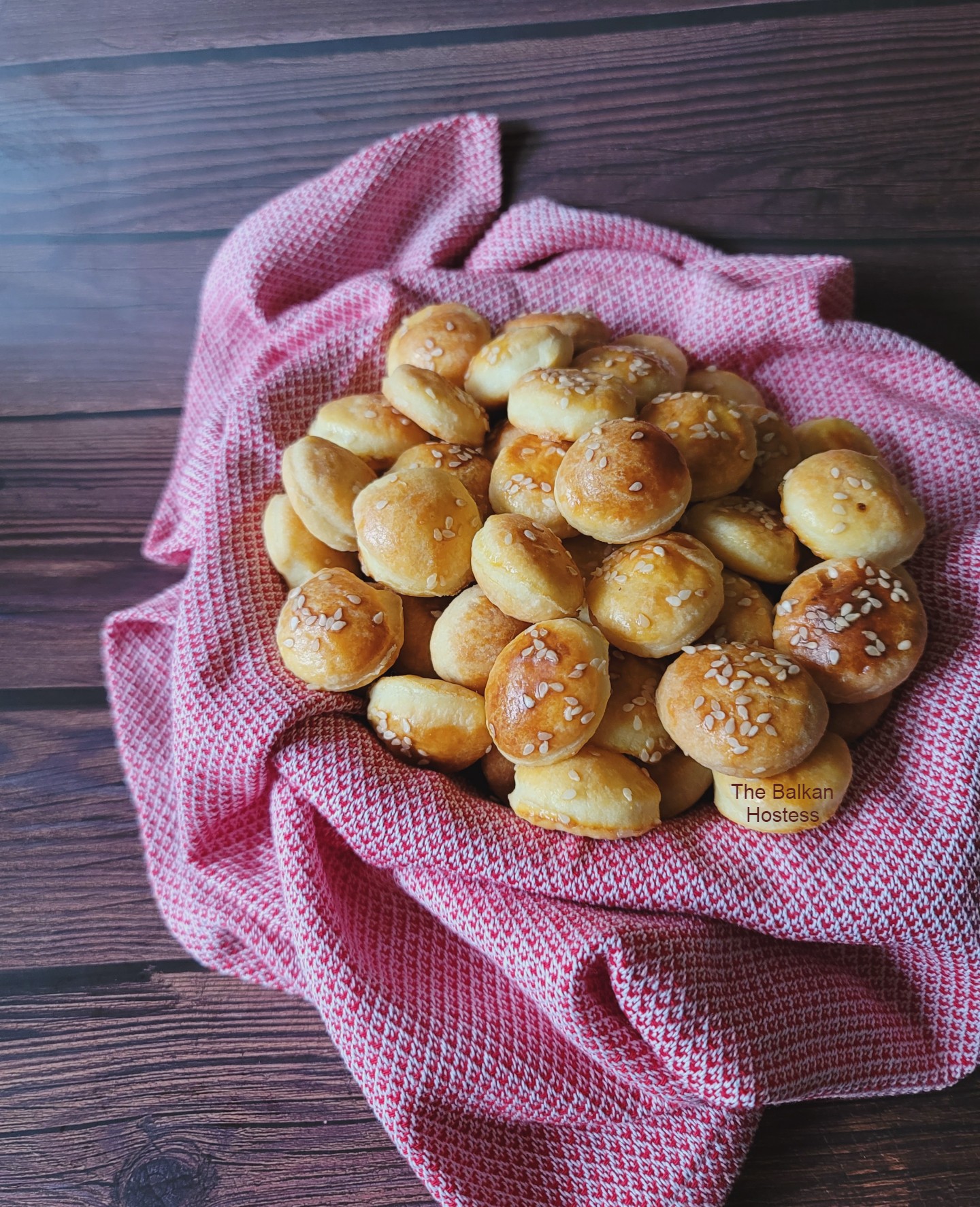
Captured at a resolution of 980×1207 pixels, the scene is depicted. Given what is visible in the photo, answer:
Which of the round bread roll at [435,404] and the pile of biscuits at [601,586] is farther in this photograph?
the round bread roll at [435,404]

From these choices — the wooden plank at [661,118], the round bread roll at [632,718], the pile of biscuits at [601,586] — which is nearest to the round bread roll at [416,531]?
the pile of biscuits at [601,586]

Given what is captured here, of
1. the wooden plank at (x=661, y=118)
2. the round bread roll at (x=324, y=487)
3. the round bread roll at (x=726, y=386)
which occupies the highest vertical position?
the wooden plank at (x=661, y=118)

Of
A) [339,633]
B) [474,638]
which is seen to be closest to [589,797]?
[474,638]

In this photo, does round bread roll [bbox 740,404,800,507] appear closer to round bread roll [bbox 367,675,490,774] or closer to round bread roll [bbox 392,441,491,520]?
round bread roll [bbox 392,441,491,520]

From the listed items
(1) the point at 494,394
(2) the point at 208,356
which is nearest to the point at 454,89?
(2) the point at 208,356

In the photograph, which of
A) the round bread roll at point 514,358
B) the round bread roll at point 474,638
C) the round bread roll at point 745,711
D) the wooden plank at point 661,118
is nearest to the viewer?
the round bread roll at point 745,711

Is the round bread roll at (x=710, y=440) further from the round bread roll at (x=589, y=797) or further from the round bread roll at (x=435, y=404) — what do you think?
the round bread roll at (x=589, y=797)

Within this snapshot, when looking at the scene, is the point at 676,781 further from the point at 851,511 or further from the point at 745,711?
the point at 851,511
